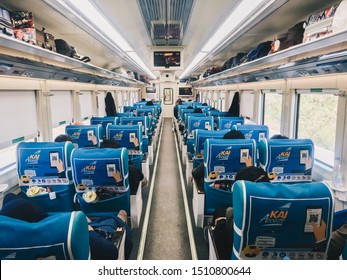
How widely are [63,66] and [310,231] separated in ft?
16.1

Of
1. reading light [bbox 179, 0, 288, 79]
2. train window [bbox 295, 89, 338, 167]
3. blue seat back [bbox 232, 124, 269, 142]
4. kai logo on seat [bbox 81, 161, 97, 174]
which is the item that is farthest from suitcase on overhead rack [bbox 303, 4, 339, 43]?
kai logo on seat [bbox 81, 161, 97, 174]

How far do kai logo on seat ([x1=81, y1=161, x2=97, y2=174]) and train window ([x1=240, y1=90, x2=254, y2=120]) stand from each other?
574cm

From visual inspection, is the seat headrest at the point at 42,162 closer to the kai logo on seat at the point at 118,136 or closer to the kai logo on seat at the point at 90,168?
the kai logo on seat at the point at 90,168

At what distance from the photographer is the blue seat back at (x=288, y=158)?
3.12 m

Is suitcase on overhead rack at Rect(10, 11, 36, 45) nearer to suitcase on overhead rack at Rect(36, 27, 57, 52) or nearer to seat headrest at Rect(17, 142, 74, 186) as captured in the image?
suitcase on overhead rack at Rect(36, 27, 57, 52)

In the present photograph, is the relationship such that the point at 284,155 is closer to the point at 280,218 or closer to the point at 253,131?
the point at 253,131

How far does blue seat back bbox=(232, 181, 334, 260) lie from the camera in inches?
61.2

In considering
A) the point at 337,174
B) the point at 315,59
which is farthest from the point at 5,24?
the point at 337,174

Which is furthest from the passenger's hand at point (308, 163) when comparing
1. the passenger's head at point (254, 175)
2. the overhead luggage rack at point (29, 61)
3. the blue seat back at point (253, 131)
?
the overhead luggage rack at point (29, 61)

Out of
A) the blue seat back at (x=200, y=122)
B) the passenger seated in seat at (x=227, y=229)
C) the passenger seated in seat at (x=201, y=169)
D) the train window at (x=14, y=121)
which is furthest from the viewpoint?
the blue seat back at (x=200, y=122)

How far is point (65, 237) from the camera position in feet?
4.09

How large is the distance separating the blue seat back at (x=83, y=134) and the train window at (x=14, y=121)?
645 mm

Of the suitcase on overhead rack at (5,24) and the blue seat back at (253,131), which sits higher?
the suitcase on overhead rack at (5,24)

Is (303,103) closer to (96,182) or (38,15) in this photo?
(96,182)
